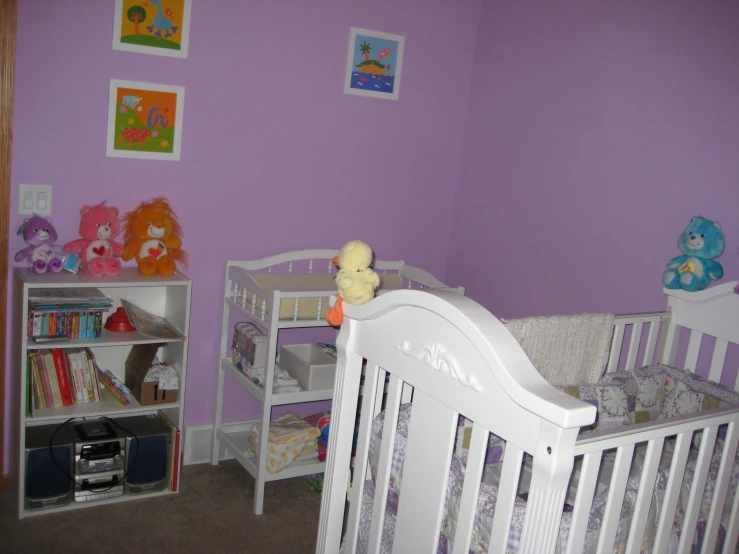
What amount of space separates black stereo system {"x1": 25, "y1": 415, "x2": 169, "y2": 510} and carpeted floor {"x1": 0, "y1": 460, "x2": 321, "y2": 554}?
0.06 meters

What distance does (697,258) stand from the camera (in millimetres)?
2141

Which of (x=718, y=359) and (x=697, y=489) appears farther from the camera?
(x=718, y=359)

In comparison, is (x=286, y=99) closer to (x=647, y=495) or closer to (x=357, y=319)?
(x=357, y=319)

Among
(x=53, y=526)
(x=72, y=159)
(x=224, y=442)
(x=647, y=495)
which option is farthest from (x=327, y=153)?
(x=647, y=495)

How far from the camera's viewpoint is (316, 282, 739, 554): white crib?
119 centimetres

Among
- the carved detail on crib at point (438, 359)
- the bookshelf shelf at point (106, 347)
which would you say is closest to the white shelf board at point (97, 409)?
the bookshelf shelf at point (106, 347)

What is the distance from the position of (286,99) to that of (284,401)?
3.85 feet

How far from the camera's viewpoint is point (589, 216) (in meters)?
2.58

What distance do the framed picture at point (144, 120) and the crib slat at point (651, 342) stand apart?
1764 mm

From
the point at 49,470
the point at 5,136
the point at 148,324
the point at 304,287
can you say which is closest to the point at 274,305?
the point at 304,287

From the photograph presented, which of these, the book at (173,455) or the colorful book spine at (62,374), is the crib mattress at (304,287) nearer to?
the book at (173,455)

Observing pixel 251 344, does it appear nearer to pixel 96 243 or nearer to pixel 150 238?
A: pixel 150 238

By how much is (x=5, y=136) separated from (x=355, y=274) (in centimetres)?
145

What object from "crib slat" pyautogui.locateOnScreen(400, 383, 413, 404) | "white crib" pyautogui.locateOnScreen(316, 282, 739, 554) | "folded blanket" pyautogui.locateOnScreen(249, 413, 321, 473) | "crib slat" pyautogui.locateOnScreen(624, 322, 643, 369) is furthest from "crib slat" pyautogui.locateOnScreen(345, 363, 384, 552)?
"crib slat" pyautogui.locateOnScreen(624, 322, 643, 369)
